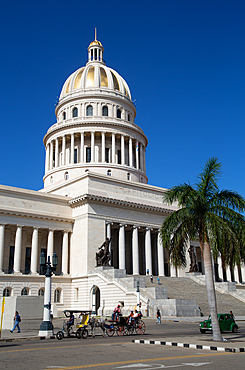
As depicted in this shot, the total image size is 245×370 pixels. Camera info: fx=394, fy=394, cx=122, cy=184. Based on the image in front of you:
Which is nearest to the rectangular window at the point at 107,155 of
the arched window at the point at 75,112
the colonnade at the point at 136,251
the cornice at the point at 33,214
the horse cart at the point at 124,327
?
the arched window at the point at 75,112

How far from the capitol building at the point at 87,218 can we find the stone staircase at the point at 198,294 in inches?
120

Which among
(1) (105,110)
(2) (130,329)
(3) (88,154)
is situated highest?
(1) (105,110)

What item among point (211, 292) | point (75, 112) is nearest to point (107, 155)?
point (75, 112)

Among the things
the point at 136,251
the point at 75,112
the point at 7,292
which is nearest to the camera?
the point at 7,292

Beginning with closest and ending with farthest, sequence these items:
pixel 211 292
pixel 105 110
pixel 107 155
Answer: pixel 211 292, pixel 107 155, pixel 105 110

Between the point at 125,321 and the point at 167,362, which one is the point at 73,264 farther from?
the point at 167,362

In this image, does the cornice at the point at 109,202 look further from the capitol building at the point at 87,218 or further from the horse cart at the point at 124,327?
the horse cart at the point at 124,327

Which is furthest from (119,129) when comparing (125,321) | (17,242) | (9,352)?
(9,352)

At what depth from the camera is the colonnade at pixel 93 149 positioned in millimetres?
67125

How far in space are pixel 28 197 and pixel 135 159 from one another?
28.2 metres

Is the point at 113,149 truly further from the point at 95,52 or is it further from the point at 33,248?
the point at 33,248

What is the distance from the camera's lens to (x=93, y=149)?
67125mm

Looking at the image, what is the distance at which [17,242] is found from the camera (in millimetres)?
46094

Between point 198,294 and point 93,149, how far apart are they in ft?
105
